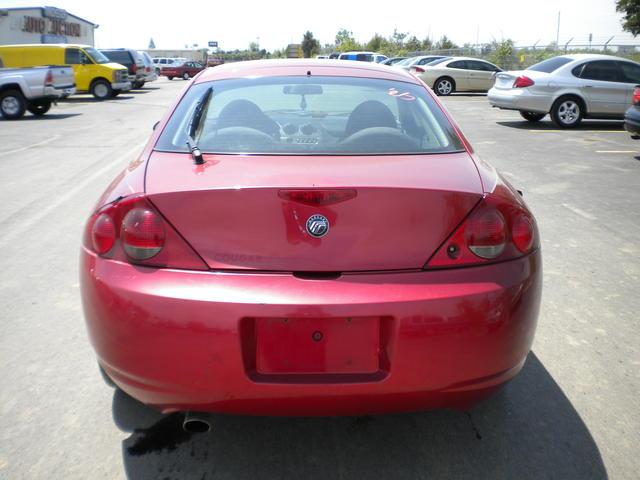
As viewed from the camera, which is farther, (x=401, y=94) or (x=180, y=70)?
(x=180, y=70)

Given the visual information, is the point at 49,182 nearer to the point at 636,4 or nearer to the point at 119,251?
the point at 119,251

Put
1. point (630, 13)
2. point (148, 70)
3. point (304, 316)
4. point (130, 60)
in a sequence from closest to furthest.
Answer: point (304, 316) < point (130, 60) < point (148, 70) < point (630, 13)

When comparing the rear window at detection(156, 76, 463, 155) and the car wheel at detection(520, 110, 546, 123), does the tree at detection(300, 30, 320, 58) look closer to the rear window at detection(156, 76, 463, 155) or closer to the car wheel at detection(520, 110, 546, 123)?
the car wheel at detection(520, 110, 546, 123)

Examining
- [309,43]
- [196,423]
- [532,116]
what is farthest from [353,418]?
[309,43]

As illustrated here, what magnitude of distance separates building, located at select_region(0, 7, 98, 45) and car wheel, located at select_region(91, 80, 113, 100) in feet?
71.2

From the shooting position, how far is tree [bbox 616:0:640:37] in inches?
1645

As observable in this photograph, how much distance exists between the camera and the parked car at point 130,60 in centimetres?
2923

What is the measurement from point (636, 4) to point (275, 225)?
4853 cm

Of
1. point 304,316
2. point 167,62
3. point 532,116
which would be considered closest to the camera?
point 304,316

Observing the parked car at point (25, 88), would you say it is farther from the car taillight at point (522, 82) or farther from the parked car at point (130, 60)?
the parked car at point (130, 60)

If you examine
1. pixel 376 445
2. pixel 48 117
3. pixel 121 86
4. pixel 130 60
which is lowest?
pixel 376 445

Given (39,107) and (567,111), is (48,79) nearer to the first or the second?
(39,107)

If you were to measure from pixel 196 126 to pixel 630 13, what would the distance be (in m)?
48.6

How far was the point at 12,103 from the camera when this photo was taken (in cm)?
1645
